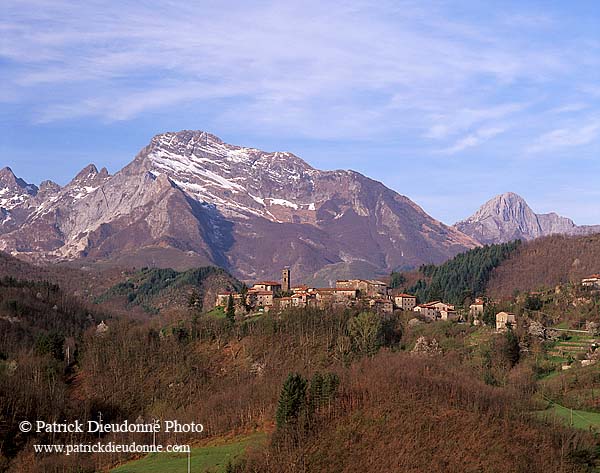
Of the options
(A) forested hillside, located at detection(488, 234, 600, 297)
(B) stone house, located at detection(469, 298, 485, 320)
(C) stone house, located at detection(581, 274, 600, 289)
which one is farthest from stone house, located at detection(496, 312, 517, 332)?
(A) forested hillside, located at detection(488, 234, 600, 297)

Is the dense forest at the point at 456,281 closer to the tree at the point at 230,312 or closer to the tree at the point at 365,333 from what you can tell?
the tree at the point at 230,312

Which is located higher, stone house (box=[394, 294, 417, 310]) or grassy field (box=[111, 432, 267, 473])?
stone house (box=[394, 294, 417, 310])

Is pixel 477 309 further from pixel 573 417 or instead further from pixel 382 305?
pixel 573 417

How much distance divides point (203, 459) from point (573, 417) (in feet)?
114

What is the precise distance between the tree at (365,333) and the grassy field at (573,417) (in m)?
27.2

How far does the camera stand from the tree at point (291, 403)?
70562 millimetres

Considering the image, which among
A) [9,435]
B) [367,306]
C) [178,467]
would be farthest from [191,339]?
[178,467]

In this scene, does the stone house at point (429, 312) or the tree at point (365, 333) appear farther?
the stone house at point (429, 312)

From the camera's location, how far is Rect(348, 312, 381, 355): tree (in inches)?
4149

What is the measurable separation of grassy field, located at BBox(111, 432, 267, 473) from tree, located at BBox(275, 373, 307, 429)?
256 centimetres

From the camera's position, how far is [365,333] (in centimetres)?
10725

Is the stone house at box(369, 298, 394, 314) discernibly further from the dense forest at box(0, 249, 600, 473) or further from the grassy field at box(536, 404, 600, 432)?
the grassy field at box(536, 404, 600, 432)

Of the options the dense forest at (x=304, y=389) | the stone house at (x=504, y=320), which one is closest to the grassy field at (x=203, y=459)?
the dense forest at (x=304, y=389)

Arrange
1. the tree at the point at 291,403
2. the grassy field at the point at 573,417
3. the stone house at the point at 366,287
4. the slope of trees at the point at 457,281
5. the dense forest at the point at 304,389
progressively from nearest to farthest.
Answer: the dense forest at the point at 304,389, the tree at the point at 291,403, the grassy field at the point at 573,417, the stone house at the point at 366,287, the slope of trees at the point at 457,281
